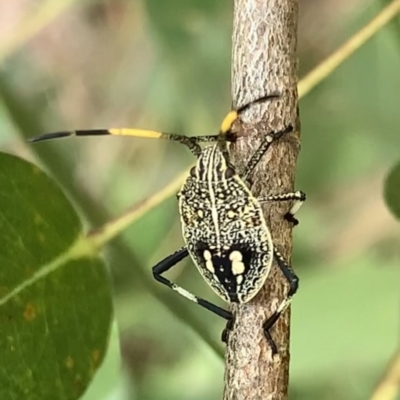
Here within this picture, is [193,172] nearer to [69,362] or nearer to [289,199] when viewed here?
[289,199]

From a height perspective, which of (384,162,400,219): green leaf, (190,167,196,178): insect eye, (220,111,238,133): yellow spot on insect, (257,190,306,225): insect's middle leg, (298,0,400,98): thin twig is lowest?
(257,190,306,225): insect's middle leg

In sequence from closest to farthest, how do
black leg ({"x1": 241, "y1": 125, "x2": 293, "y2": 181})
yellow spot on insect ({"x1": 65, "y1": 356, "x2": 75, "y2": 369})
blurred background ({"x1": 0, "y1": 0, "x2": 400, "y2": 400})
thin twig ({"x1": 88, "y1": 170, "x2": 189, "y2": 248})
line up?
black leg ({"x1": 241, "y1": 125, "x2": 293, "y2": 181}) → yellow spot on insect ({"x1": 65, "y1": 356, "x2": 75, "y2": 369}) → thin twig ({"x1": 88, "y1": 170, "x2": 189, "y2": 248}) → blurred background ({"x1": 0, "y1": 0, "x2": 400, "y2": 400})

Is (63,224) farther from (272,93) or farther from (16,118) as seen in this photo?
(16,118)

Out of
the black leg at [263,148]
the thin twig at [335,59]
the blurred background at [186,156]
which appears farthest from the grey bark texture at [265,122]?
the blurred background at [186,156]

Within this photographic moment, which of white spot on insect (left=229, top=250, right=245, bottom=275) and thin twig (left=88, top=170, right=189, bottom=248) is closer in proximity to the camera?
white spot on insect (left=229, top=250, right=245, bottom=275)

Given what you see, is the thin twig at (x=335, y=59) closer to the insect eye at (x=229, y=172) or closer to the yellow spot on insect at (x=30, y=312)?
the insect eye at (x=229, y=172)

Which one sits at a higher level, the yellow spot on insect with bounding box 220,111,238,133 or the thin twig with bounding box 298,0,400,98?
the thin twig with bounding box 298,0,400,98

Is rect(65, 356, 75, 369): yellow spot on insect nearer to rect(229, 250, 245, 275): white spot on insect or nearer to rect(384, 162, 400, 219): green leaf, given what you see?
rect(229, 250, 245, 275): white spot on insect

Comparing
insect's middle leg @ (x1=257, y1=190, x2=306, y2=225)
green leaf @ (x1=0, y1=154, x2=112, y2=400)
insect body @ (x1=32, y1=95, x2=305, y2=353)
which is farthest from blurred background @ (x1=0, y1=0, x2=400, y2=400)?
insect's middle leg @ (x1=257, y1=190, x2=306, y2=225)
